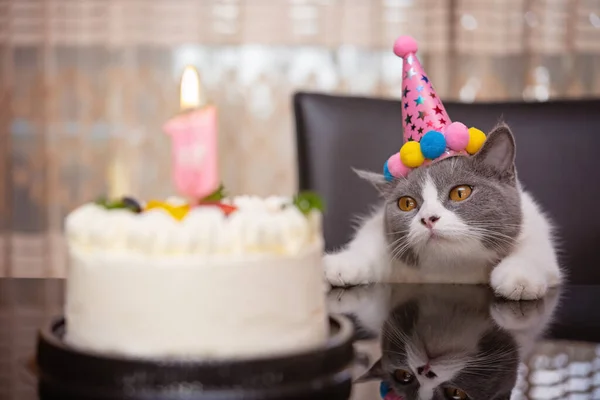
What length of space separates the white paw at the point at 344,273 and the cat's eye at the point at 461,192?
186 mm

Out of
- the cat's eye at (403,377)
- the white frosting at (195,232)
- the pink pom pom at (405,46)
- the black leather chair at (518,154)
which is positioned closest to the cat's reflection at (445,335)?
the cat's eye at (403,377)

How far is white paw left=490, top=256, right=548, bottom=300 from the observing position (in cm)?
113

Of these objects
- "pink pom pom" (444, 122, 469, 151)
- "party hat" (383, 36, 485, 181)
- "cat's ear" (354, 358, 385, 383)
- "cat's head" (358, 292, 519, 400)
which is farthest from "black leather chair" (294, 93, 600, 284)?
"cat's ear" (354, 358, 385, 383)

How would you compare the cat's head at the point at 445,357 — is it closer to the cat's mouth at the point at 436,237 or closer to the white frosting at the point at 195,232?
the white frosting at the point at 195,232

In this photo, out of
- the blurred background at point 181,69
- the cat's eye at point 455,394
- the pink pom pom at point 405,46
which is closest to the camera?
the cat's eye at point 455,394

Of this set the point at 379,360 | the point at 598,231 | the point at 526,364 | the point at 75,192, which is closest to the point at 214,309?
the point at 379,360

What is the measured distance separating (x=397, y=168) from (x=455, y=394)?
743mm

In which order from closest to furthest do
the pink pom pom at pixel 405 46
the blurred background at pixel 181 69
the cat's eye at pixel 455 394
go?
the cat's eye at pixel 455 394 < the pink pom pom at pixel 405 46 < the blurred background at pixel 181 69

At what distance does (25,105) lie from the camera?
2.87 meters

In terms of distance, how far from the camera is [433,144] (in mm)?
1225

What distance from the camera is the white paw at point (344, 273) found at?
49.9 inches

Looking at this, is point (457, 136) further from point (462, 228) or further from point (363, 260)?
point (363, 260)

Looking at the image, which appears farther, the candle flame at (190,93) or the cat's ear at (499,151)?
the cat's ear at (499,151)

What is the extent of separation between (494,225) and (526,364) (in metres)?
0.57
